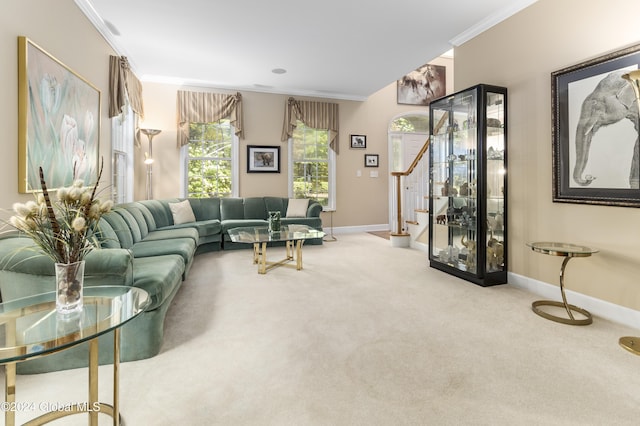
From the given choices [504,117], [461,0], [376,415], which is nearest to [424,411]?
[376,415]

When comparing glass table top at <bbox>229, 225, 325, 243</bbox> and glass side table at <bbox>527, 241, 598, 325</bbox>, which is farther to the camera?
glass table top at <bbox>229, 225, 325, 243</bbox>

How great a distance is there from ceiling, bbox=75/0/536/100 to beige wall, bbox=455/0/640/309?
38 cm

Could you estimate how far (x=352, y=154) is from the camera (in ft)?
23.5

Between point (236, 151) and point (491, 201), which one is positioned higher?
point (236, 151)

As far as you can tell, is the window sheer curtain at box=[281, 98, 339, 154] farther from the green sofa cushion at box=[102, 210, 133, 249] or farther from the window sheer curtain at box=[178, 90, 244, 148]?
the green sofa cushion at box=[102, 210, 133, 249]

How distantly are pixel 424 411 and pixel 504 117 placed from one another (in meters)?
3.22

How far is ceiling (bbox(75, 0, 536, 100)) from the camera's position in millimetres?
3471

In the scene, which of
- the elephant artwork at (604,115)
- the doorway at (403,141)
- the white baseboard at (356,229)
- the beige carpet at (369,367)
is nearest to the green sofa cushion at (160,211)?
the beige carpet at (369,367)

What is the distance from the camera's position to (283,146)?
6656 millimetres

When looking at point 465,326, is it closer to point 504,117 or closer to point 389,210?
point 504,117

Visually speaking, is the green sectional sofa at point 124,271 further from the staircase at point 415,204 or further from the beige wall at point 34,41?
the staircase at point 415,204

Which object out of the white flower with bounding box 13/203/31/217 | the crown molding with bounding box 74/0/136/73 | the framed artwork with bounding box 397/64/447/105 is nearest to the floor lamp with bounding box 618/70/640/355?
the white flower with bounding box 13/203/31/217

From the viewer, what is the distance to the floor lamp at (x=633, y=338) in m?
2.04

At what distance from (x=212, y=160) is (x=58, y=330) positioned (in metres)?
5.43
